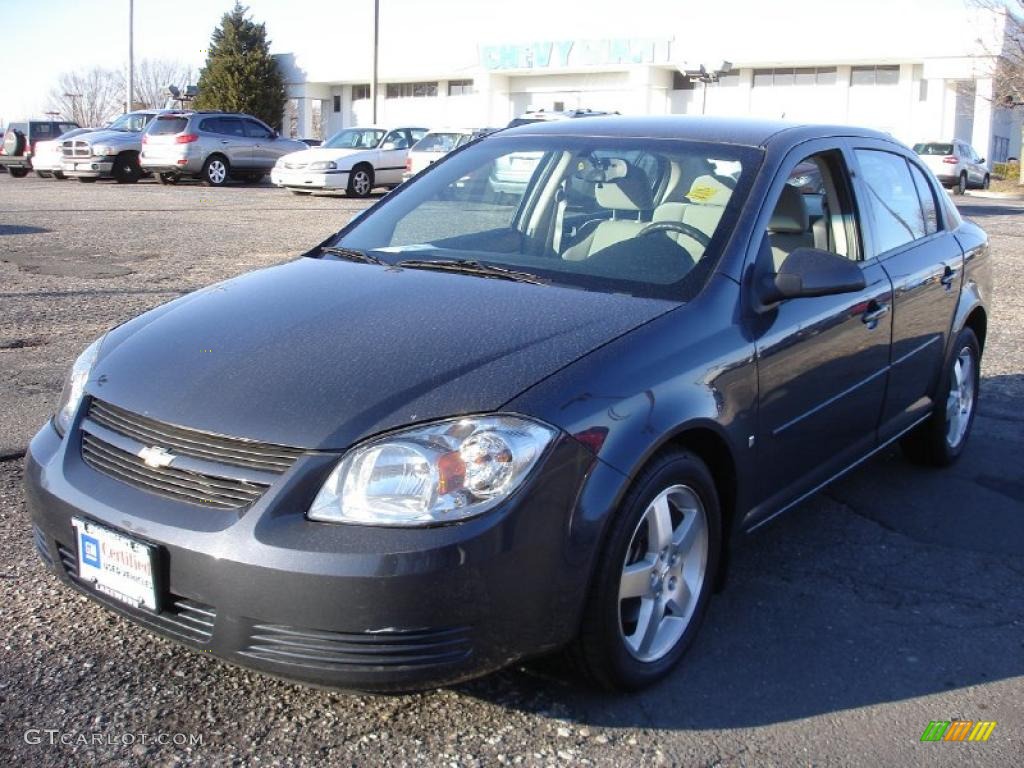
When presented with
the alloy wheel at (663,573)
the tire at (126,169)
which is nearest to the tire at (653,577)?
the alloy wheel at (663,573)

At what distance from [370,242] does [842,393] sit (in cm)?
185

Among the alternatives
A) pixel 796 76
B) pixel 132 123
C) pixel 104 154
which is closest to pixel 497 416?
pixel 104 154

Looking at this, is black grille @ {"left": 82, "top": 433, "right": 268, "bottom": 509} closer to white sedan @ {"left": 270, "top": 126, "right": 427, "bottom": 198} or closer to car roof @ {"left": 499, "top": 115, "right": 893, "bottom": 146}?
car roof @ {"left": 499, "top": 115, "right": 893, "bottom": 146}

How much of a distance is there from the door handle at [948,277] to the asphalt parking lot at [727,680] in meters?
0.94

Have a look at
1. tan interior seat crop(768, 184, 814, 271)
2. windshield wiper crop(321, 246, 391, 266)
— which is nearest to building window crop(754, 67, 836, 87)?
tan interior seat crop(768, 184, 814, 271)

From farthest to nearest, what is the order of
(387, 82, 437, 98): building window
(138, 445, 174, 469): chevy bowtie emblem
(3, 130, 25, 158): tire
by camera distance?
(387, 82, 437, 98): building window, (3, 130, 25, 158): tire, (138, 445, 174, 469): chevy bowtie emblem

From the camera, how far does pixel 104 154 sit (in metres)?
25.5

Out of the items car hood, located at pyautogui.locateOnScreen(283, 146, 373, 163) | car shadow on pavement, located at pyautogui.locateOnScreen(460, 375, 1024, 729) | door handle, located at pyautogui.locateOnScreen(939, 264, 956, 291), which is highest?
car hood, located at pyautogui.locateOnScreen(283, 146, 373, 163)

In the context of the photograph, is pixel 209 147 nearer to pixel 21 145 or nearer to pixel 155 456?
pixel 21 145

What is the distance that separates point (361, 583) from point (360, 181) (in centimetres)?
2167

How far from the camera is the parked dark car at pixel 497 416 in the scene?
2.62m

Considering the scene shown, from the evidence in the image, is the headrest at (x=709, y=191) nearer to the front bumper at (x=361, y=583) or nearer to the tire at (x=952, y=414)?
the front bumper at (x=361, y=583)

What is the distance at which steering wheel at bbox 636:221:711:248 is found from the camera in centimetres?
369

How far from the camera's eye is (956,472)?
5.44 metres
